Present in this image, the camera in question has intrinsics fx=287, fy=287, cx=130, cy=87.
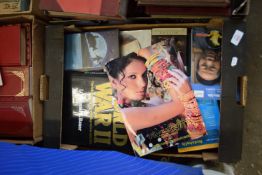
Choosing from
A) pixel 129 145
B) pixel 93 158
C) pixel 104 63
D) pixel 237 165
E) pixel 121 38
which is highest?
pixel 121 38

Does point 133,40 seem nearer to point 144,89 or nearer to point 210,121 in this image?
point 144,89

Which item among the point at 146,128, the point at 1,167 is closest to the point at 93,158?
the point at 1,167

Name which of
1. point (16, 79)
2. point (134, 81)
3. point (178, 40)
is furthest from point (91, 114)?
point (178, 40)

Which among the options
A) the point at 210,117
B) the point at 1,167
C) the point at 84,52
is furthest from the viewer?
the point at 84,52

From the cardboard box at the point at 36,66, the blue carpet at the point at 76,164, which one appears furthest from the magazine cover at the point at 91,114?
the blue carpet at the point at 76,164

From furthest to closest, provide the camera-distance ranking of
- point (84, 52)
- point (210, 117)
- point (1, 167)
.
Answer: point (84, 52) < point (210, 117) < point (1, 167)

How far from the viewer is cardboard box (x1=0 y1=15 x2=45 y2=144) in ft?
4.34

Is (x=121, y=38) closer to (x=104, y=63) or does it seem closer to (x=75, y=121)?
(x=104, y=63)

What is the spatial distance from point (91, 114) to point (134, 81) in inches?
10.5

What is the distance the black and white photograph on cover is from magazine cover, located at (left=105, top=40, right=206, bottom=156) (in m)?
0.07

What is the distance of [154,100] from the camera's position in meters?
1.30

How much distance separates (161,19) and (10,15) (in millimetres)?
697

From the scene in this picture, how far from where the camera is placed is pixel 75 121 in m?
1.39

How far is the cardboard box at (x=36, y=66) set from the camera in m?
1.32
